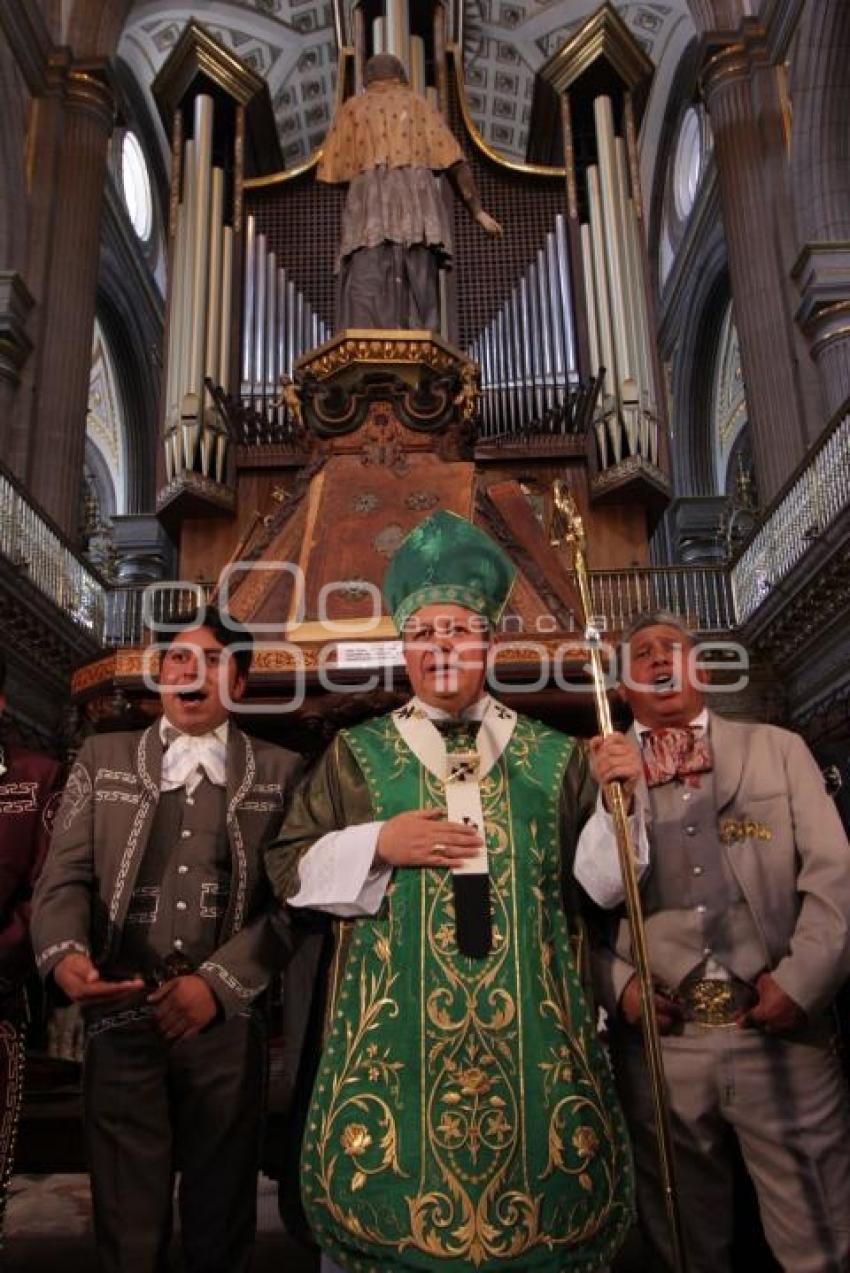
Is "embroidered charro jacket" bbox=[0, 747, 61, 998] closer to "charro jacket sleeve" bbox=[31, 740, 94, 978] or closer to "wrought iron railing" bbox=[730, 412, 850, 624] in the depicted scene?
"charro jacket sleeve" bbox=[31, 740, 94, 978]

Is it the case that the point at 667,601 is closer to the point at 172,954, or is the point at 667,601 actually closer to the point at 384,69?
the point at 384,69

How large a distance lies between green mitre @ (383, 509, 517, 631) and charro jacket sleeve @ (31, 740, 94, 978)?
692mm

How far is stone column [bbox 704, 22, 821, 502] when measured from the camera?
33.2ft

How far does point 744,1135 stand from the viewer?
192cm

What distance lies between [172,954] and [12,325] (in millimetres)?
9606

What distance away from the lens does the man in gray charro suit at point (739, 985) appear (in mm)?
1871

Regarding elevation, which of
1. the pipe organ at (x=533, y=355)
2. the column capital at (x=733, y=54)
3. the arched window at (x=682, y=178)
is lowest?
the pipe organ at (x=533, y=355)

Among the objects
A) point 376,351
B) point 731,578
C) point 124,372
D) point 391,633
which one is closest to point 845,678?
point 731,578

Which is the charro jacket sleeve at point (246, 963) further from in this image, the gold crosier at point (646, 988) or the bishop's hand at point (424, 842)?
the gold crosier at point (646, 988)

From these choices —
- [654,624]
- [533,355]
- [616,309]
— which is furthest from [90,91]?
[654,624]

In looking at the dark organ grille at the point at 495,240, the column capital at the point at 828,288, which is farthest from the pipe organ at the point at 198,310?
the column capital at the point at 828,288

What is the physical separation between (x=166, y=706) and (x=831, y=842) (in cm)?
130

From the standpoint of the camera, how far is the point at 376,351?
535 centimetres

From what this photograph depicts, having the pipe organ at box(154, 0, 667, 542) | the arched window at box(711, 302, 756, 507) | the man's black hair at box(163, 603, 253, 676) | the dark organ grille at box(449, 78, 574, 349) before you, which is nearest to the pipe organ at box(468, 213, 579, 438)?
the pipe organ at box(154, 0, 667, 542)
